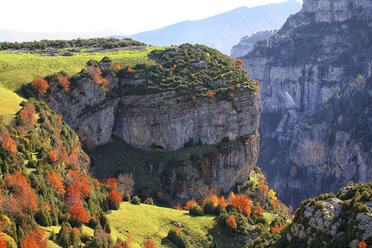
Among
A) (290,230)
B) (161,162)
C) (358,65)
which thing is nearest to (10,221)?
(290,230)

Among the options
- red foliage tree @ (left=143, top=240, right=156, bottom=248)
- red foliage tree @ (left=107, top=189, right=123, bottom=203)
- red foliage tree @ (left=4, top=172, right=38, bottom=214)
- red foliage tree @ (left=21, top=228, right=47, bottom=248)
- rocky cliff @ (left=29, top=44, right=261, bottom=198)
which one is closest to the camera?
red foliage tree @ (left=21, top=228, right=47, bottom=248)

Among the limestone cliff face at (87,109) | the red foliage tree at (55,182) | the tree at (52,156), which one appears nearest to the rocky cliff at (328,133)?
the limestone cliff face at (87,109)

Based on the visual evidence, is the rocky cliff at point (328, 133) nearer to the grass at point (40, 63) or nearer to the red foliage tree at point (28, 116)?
the grass at point (40, 63)

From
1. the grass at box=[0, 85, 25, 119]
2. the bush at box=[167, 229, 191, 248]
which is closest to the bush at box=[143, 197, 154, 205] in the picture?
the bush at box=[167, 229, 191, 248]

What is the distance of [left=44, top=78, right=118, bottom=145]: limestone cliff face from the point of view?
8344 cm

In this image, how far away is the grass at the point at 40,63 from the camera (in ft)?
265

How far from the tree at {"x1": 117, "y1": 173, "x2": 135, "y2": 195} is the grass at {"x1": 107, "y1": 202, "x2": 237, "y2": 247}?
10.7 m

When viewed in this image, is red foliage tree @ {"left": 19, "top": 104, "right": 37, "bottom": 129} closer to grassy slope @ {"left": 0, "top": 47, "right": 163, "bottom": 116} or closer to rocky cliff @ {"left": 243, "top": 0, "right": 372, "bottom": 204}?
grassy slope @ {"left": 0, "top": 47, "right": 163, "bottom": 116}

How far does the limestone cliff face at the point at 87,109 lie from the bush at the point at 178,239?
128 feet

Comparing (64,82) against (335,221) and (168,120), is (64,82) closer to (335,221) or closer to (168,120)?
(168,120)

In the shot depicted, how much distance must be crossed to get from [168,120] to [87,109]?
20.0 meters

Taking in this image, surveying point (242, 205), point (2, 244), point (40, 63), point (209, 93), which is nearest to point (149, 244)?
point (2, 244)

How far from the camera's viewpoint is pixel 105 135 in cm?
9119

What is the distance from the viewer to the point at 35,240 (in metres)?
37.9
